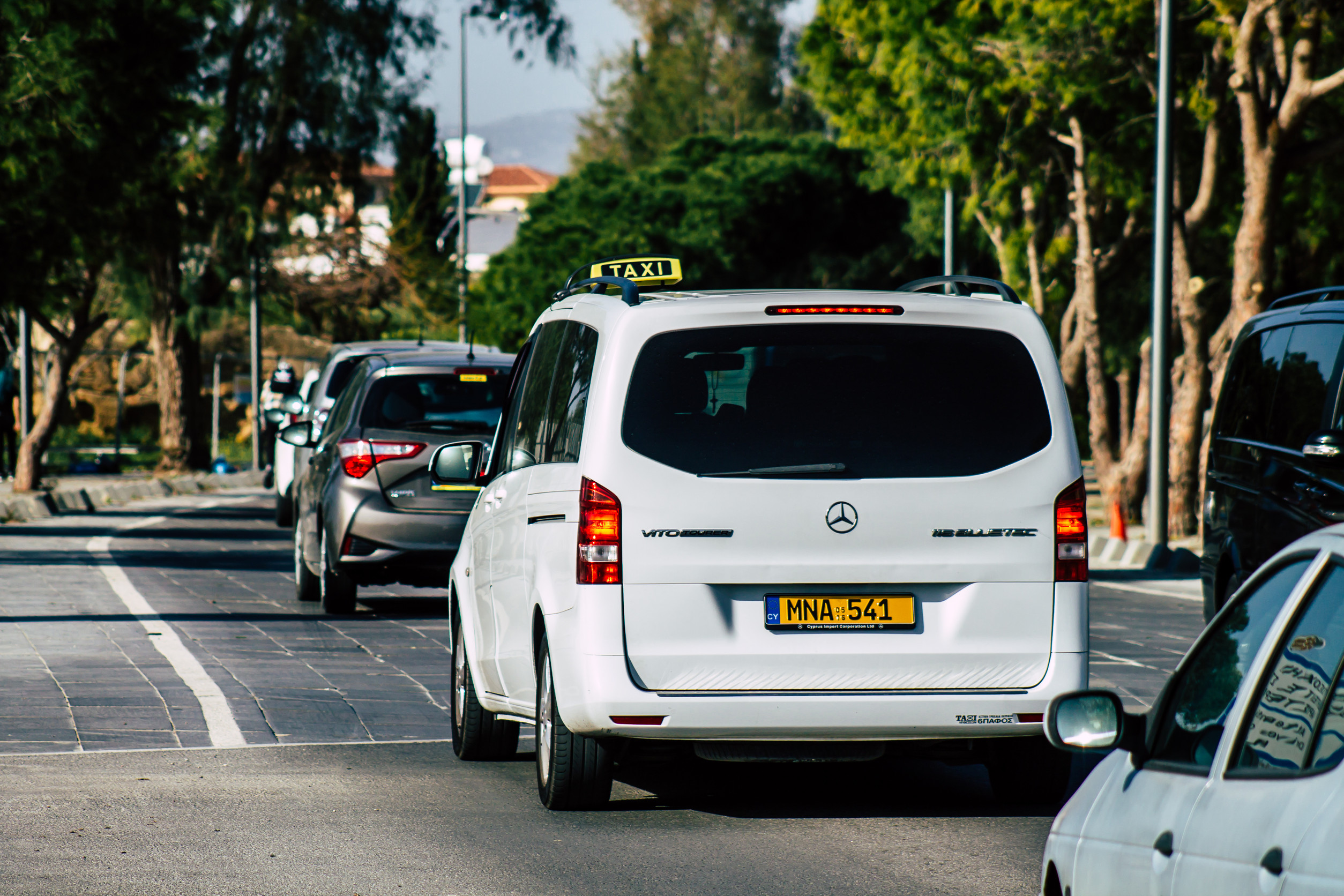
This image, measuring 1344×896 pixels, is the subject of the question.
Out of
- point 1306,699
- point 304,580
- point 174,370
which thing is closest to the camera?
point 1306,699

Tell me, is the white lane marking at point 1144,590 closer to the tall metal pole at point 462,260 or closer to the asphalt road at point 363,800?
the asphalt road at point 363,800

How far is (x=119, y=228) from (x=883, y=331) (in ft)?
89.7

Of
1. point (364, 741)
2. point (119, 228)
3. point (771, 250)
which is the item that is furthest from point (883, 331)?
point (771, 250)

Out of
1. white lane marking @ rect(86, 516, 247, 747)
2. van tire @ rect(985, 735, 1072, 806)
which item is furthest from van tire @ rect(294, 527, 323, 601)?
Answer: van tire @ rect(985, 735, 1072, 806)

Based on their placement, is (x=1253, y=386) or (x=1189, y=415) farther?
(x=1189, y=415)

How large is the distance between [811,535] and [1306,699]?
3.51 meters

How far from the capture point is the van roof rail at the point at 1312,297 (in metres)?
10.5

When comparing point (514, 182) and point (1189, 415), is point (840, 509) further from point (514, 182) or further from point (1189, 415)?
point (514, 182)

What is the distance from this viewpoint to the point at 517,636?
747 cm

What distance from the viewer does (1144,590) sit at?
56.2 feet

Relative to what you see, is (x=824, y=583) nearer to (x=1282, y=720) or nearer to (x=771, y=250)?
(x=1282, y=720)

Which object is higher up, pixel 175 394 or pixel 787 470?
pixel 787 470

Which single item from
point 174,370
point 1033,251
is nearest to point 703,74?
point 174,370

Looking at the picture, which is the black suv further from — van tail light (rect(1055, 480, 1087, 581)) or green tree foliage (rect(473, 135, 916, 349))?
green tree foliage (rect(473, 135, 916, 349))
